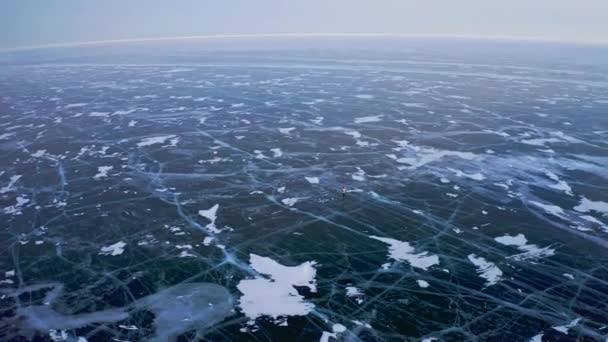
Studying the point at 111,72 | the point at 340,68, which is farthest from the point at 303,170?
the point at 111,72

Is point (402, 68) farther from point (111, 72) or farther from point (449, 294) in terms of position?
point (449, 294)

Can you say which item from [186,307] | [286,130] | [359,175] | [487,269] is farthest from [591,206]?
[286,130]

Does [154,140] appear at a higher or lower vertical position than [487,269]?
higher

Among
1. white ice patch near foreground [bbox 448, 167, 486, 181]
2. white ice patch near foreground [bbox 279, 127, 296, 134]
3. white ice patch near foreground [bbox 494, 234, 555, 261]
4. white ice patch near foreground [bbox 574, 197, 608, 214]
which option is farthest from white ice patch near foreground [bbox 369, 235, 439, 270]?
white ice patch near foreground [bbox 279, 127, 296, 134]

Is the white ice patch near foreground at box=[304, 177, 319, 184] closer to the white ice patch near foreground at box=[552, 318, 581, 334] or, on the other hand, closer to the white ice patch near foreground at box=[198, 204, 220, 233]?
the white ice patch near foreground at box=[198, 204, 220, 233]

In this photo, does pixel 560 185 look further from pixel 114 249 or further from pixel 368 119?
pixel 114 249

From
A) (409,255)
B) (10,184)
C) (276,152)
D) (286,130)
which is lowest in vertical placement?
(409,255)
